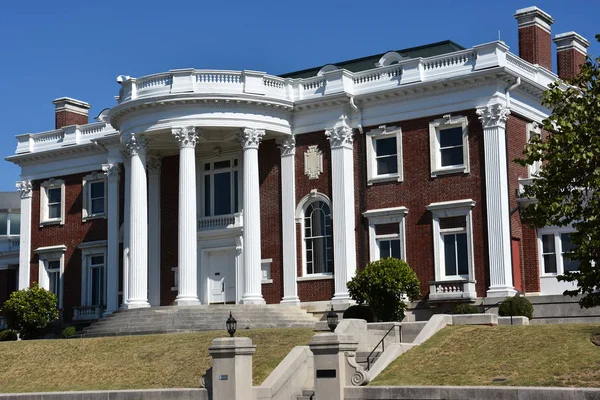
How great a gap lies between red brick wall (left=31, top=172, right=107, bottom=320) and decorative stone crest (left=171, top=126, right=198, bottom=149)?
10452mm

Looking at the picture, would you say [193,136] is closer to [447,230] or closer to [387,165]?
[387,165]

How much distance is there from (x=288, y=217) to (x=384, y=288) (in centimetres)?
784

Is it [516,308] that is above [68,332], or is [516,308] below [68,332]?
above

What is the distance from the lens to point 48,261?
176 feet

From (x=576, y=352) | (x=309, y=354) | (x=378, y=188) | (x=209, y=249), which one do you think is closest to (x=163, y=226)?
(x=209, y=249)

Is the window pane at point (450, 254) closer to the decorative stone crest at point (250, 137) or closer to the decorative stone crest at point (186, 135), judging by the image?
the decorative stone crest at point (250, 137)

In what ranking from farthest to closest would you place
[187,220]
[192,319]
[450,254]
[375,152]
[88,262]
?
[88,262], [375,152], [187,220], [450,254], [192,319]

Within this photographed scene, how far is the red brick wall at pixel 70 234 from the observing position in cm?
5203

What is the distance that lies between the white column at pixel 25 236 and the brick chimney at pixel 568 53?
27.9m

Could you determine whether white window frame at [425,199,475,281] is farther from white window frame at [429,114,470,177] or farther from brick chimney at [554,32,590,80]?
brick chimney at [554,32,590,80]

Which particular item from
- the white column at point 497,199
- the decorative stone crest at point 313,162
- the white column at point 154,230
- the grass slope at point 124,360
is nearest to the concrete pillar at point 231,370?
the grass slope at point 124,360

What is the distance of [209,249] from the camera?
46.7 m

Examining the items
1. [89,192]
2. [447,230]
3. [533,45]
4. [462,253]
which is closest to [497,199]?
[447,230]

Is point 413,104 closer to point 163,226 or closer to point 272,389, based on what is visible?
point 163,226
